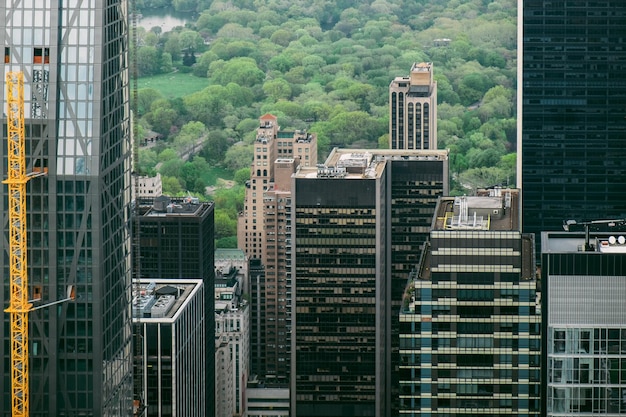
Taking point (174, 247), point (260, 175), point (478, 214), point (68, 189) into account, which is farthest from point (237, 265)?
point (68, 189)

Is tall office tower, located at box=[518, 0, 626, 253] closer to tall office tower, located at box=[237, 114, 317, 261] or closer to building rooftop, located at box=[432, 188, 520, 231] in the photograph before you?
tall office tower, located at box=[237, 114, 317, 261]

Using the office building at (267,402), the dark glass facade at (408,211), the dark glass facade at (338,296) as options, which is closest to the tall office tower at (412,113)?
the dark glass facade at (408,211)

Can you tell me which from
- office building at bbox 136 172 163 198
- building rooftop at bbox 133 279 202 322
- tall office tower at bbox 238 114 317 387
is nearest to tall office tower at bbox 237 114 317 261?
tall office tower at bbox 238 114 317 387

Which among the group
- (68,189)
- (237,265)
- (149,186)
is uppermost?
(68,189)

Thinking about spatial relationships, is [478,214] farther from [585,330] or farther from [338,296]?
[338,296]

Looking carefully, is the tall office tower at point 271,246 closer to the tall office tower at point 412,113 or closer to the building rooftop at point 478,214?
the tall office tower at point 412,113
